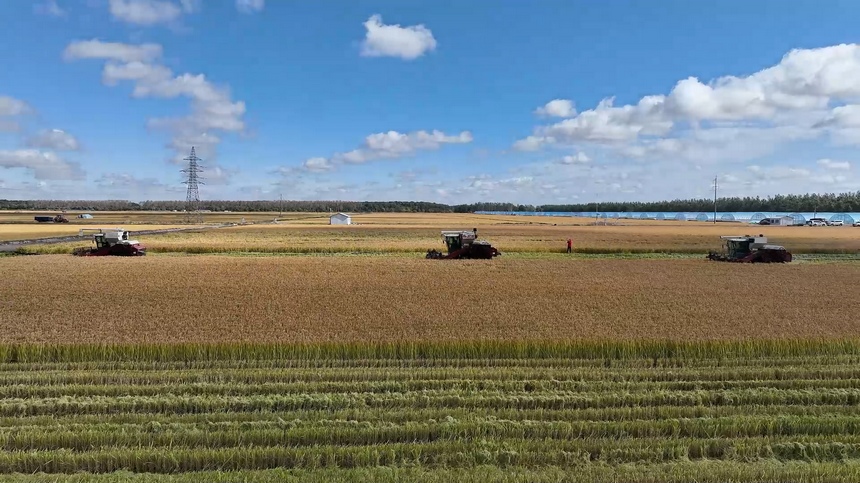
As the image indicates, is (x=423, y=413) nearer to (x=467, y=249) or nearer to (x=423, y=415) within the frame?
(x=423, y=415)

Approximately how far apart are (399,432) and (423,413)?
27.4 inches

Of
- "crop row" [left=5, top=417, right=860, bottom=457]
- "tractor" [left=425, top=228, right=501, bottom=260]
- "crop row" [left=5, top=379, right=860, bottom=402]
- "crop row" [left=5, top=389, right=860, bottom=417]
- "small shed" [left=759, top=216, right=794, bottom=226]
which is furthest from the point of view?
"small shed" [left=759, top=216, right=794, bottom=226]

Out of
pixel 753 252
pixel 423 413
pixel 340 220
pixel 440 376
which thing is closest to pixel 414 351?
pixel 440 376

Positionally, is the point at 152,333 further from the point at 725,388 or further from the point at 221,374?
the point at 725,388

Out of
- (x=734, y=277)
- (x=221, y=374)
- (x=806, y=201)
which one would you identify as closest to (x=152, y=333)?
(x=221, y=374)

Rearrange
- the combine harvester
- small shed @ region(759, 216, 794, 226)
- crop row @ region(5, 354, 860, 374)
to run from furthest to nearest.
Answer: small shed @ region(759, 216, 794, 226) < the combine harvester < crop row @ region(5, 354, 860, 374)

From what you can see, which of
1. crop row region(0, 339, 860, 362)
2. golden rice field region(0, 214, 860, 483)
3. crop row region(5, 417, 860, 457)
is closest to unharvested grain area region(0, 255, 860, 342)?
golden rice field region(0, 214, 860, 483)

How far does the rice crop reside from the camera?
19.8ft

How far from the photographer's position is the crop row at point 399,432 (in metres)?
6.57

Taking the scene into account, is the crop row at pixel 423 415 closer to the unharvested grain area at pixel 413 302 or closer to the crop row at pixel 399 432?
the crop row at pixel 399 432

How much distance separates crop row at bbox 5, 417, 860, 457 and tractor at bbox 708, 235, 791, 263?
2861 centimetres

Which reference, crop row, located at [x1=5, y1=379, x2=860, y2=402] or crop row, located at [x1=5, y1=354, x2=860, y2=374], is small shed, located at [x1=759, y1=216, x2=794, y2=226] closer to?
crop row, located at [x1=5, y1=354, x2=860, y2=374]

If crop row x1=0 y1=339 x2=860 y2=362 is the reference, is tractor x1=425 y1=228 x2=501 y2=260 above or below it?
above

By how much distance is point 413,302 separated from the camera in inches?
689
